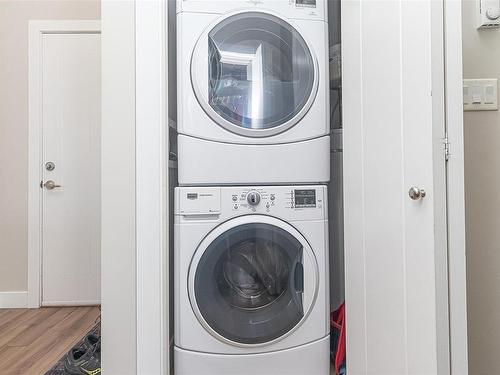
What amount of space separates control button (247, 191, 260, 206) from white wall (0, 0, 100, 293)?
198 cm

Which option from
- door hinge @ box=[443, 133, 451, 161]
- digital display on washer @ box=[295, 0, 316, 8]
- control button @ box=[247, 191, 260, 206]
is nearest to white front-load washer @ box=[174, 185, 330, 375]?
control button @ box=[247, 191, 260, 206]

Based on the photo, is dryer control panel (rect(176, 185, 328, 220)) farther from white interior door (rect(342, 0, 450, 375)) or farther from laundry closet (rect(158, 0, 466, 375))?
white interior door (rect(342, 0, 450, 375))

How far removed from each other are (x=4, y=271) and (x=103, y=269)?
187 centimetres

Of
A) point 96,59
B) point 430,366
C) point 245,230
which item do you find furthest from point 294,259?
point 96,59

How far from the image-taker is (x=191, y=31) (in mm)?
1423

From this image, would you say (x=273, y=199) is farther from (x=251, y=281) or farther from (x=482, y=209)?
(x=482, y=209)

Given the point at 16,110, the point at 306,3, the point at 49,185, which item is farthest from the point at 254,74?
the point at 16,110

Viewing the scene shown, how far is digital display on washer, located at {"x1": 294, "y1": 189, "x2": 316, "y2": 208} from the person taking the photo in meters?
1.46

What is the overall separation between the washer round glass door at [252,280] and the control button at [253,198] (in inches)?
2.2

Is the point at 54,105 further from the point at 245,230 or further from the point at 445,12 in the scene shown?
the point at 445,12

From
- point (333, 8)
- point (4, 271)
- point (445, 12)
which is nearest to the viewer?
point (445, 12)

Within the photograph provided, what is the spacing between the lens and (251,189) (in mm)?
1434

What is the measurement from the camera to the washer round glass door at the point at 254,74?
1.42 m

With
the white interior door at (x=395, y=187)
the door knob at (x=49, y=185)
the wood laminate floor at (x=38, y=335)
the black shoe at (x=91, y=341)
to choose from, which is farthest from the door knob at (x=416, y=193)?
the door knob at (x=49, y=185)
